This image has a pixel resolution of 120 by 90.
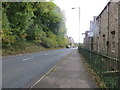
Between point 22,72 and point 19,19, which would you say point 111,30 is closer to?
point 22,72

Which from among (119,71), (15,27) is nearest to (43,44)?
(15,27)

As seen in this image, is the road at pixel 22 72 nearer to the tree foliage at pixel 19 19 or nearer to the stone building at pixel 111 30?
the stone building at pixel 111 30

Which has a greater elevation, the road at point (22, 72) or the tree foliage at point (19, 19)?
the tree foliage at point (19, 19)

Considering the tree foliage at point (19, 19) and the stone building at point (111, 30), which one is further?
the tree foliage at point (19, 19)

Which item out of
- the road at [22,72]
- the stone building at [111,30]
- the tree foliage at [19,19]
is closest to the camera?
the road at [22,72]

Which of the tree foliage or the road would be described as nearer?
the road

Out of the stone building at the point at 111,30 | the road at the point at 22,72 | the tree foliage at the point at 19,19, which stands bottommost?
the road at the point at 22,72

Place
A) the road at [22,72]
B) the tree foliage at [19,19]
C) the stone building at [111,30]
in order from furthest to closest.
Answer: the tree foliage at [19,19] < the stone building at [111,30] < the road at [22,72]

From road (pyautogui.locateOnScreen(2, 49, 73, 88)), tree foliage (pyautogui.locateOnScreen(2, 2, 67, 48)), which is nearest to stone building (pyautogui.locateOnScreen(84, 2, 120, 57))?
road (pyautogui.locateOnScreen(2, 49, 73, 88))

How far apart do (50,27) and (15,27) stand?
3307 centimetres

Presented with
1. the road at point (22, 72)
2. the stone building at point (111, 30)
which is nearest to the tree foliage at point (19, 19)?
the road at point (22, 72)

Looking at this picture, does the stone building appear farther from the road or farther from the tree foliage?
the tree foliage

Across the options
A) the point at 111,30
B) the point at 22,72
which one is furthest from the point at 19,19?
the point at 111,30

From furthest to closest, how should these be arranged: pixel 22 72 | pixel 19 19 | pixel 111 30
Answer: pixel 19 19
pixel 111 30
pixel 22 72
